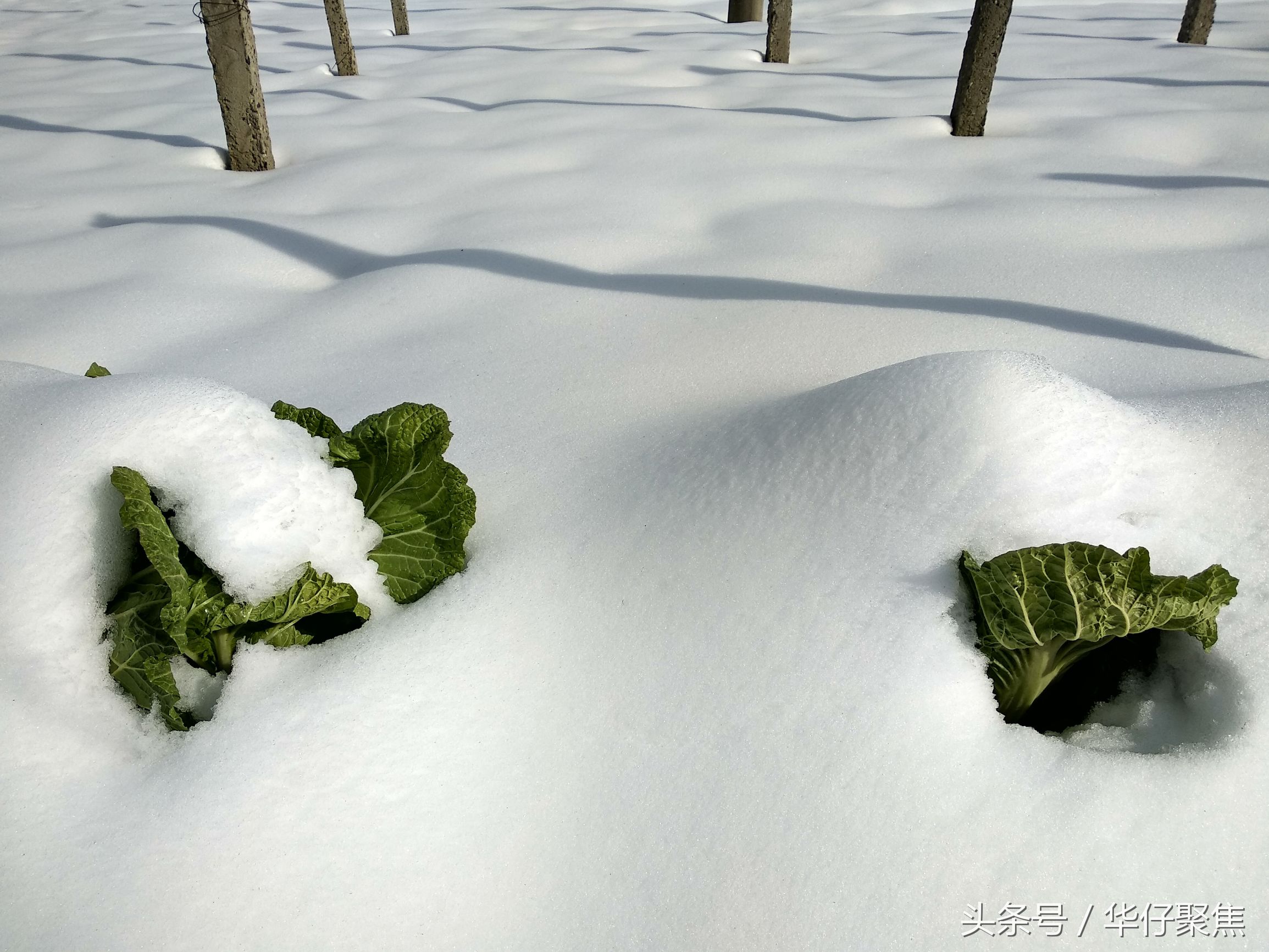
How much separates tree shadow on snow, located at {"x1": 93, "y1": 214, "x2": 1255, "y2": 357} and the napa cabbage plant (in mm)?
1557

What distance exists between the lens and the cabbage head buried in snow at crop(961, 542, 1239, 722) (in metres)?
1.27

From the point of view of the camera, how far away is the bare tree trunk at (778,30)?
6.61 meters

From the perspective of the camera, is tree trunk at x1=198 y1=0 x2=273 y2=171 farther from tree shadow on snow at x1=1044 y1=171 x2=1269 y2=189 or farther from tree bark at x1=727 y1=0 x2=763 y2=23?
tree bark at x1=727 y1=0 x2=763 y2=23

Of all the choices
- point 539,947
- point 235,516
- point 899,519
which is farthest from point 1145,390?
point 235,516

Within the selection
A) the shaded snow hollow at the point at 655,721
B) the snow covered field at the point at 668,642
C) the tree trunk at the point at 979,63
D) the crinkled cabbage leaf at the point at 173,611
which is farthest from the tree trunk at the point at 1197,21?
the crinkled cabbage leaf at the point at 173,611

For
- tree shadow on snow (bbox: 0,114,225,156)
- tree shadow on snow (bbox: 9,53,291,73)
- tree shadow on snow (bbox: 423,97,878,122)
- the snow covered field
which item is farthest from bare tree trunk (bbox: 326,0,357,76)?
the snow covered field

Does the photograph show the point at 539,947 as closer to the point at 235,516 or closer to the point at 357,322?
the point at 235,516

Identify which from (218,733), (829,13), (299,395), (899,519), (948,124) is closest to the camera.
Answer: (218,733)

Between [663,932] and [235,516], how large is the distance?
0.95 m

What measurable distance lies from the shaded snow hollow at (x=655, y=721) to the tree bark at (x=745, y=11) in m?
9.21

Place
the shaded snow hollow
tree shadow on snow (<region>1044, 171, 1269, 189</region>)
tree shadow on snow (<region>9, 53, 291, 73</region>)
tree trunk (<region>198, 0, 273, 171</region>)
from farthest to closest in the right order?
tree shadow on snow (<region>9, 53, 291, 73</region>)
tree trunk (<region>198, 0, 273, 171</region>)
tree shadow on snow (<region>1044, 171, 1269, 189</region>)
the shaded snow hollow

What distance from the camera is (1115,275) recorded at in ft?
9.44

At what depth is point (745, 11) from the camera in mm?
9500

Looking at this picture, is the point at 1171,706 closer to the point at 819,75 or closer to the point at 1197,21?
the point at 819,75
